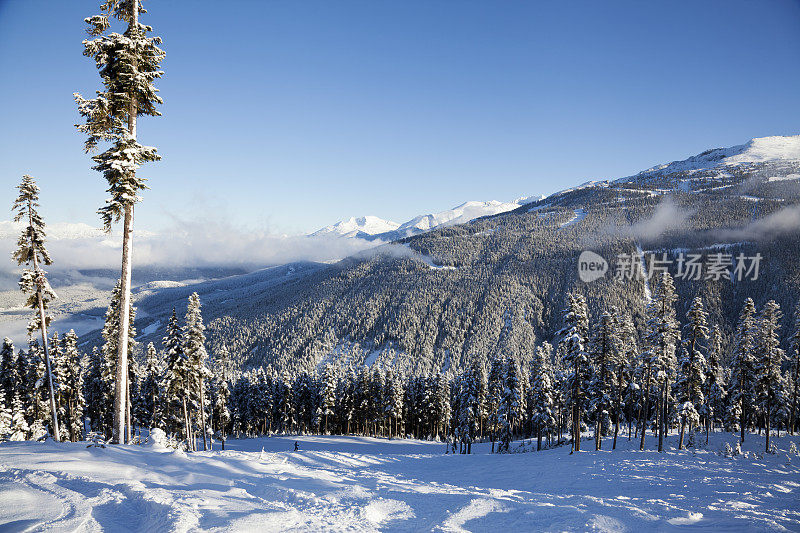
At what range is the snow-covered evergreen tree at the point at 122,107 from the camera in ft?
44.7

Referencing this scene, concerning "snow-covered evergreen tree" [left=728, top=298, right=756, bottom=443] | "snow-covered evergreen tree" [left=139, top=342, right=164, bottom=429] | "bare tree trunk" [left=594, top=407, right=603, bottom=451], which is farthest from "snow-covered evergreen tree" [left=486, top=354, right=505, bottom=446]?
"snow-covered evergreen tree" [left=139, top=342, right=164, bottom=429]

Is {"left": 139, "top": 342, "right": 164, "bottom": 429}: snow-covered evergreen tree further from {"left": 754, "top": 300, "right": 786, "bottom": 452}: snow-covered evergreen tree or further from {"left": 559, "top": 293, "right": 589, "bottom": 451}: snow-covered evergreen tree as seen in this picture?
{"left": 754, "top": 300, "right": 786, "bottom": 452}: snow-covered evergreen tree

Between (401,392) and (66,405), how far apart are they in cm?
4617

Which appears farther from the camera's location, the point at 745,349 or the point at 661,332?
the point at 745,349

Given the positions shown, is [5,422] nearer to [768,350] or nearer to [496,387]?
[496,387]

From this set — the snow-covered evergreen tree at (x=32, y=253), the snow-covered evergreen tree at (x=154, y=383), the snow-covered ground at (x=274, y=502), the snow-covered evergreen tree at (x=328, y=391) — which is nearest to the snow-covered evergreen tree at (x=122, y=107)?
the snow-covered ground at (x=274, y=502)

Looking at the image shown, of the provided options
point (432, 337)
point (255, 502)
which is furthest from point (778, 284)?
point (255, 502)

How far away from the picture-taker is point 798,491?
1404 centimetres

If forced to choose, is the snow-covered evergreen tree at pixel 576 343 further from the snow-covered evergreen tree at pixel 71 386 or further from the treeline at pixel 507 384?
the snow-covered evergreen tree at pixel 71 386

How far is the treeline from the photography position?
32.2m

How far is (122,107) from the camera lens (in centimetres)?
1422

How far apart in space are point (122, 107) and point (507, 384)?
1813 inches

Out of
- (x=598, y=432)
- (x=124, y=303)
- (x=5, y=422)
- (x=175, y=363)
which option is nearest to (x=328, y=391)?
(x=175, y=363)

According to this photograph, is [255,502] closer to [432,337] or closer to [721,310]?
[432,337]
